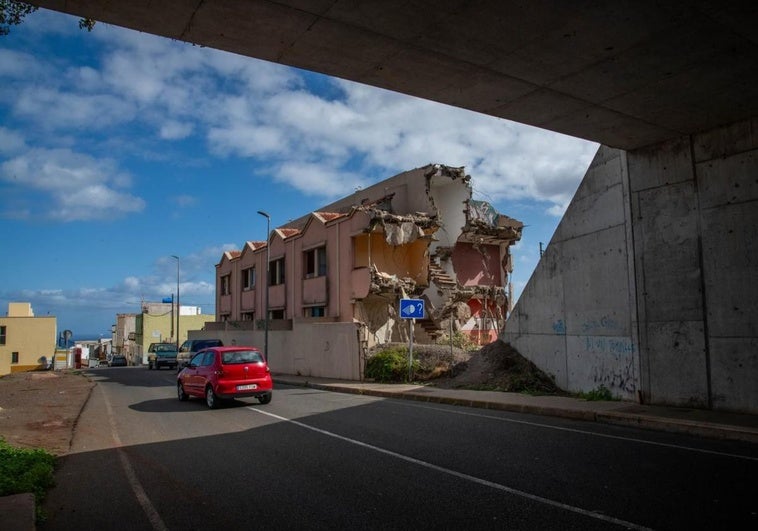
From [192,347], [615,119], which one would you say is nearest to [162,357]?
[192,347]

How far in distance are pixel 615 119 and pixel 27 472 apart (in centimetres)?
1144

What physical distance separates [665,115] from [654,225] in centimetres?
263

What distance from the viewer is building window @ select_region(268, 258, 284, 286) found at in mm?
35000

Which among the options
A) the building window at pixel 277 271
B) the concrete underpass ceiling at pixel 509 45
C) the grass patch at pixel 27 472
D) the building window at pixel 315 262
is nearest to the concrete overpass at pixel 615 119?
the concrete underpass ceiling at pixel 509 45

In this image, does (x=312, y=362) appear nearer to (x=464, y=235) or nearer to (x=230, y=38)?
(x=464, y=235)

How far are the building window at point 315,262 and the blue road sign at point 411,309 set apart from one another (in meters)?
11.3

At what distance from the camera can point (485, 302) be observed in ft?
109

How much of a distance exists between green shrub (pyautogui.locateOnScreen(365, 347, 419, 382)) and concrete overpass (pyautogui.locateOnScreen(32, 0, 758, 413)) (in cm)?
577

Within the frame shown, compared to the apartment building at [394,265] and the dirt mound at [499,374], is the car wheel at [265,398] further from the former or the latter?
the apartment building at [394,265]

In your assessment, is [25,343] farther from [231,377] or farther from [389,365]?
[231,377]

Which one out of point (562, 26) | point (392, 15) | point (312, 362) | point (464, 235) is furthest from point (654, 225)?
point (464, 235)

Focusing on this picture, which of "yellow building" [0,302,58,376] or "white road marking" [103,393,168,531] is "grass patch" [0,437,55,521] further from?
"yellow building" [0,302,58,376]

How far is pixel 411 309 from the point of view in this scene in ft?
62.9

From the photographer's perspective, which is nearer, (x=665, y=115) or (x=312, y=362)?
(x=665, y=115)
